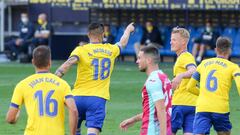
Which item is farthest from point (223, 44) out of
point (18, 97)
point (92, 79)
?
point (18, 97)

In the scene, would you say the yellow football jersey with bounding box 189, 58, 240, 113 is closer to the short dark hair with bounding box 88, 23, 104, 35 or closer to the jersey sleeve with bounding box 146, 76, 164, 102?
the short dark hair with bounding box 88, 23, 104, 35

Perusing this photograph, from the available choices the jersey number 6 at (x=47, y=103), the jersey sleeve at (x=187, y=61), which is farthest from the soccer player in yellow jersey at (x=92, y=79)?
the jersey number 6 at (x=47, y=103)

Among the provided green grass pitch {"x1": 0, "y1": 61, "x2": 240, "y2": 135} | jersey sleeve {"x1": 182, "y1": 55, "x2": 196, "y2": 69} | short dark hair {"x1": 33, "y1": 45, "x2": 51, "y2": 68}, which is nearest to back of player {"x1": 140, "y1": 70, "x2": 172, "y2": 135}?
short dark hair {"x1": 33, "y1": 45, "x2": 51, "y2": 68}

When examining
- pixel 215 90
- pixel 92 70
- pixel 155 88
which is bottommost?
pixel 215 90

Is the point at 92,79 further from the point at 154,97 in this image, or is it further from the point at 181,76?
the point at 154,97

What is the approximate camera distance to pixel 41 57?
9.30m

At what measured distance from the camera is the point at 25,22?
3381cm

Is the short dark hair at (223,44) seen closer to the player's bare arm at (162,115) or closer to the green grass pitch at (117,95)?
the player's bare arm at (162,115)

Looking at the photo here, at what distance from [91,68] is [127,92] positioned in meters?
10.3

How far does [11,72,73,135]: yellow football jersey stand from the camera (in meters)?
9.39

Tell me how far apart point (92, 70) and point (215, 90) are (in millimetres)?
1942

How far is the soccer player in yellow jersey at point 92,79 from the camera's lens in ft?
40.6

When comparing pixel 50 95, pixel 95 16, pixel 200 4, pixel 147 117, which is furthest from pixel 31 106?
pixel 95 16

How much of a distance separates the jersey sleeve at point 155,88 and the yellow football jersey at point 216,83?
86.5 inches
